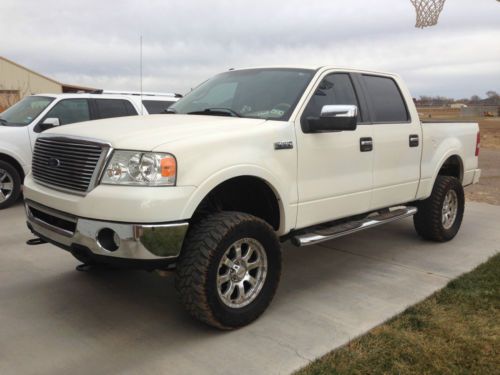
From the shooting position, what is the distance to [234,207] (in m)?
4.09

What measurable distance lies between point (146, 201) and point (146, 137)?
0.49 metres

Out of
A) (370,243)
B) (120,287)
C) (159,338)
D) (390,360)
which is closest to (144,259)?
(159,338)

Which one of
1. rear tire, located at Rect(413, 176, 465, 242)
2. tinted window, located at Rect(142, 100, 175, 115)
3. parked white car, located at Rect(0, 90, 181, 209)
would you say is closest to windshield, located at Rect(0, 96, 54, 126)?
parked white car, located at Rect(0, 90, 181, 209)

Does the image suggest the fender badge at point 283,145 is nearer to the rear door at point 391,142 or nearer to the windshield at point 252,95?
the windshield at point 252,95

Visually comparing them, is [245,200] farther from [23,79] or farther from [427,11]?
[23,79]

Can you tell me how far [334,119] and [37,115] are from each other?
6051 mm

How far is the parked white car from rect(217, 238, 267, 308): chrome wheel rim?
4131 millimetres

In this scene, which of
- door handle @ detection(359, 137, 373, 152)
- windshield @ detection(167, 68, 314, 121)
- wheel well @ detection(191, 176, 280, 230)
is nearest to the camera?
wheel well @ detection(191, 176, 280, 230)

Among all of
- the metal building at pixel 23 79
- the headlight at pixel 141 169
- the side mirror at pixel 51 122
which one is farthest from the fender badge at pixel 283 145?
the metal building at pixel 23 79

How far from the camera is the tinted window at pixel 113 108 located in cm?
891

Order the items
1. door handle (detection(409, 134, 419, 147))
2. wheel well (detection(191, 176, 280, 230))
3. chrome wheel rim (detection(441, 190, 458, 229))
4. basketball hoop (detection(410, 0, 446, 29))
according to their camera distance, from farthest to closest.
A: basketball hoop (detection(410, 0, 446, 29)) → chrome wheel rim (detection(441, 190, 458, 229)) → door handle (detection(409, 134, 419, 147)) → wheel well (detection(191, 176, 280, 230))

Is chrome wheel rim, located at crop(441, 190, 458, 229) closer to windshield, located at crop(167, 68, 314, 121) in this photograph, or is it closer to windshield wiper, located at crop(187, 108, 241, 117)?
windshield, located at crop(167, 68, 314, 121)

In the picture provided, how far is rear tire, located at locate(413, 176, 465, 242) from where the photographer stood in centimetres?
579

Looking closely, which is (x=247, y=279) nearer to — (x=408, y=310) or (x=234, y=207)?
(x=234, y=207)
